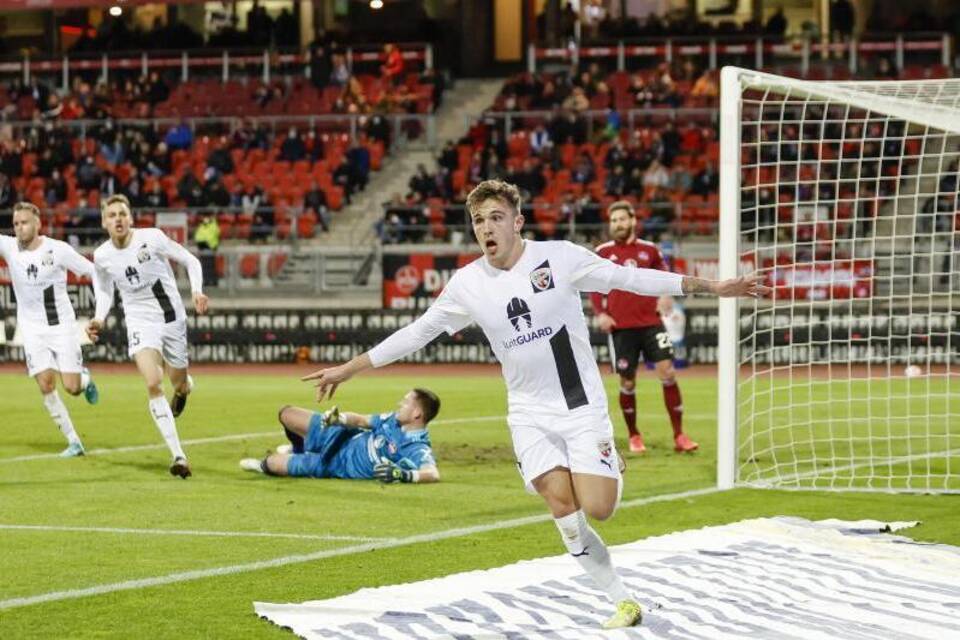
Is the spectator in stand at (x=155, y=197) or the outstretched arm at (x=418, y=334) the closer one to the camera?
the outstretched arm at (x=418, y=334)

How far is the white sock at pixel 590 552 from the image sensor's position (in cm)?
720

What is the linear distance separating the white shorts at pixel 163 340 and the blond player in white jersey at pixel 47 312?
1.74 meters

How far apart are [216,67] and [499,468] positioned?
29423 mm

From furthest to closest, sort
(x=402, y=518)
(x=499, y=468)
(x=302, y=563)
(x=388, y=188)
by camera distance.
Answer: (x=388, y=188), (x=499, y=468), (x=402, y=518), (x=302, y=563)

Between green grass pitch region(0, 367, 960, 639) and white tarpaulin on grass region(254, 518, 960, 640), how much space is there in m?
0.36

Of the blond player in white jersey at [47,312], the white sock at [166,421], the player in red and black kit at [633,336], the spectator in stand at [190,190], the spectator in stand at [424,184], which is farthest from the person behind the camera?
the spectator in stand at [190,190]

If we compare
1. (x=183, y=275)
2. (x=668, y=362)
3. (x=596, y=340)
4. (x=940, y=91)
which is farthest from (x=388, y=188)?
(x=940, y=91)

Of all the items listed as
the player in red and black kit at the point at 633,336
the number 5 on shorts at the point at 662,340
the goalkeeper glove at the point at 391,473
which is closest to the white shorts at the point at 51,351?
the goalkeeper glove at the point at 391,473

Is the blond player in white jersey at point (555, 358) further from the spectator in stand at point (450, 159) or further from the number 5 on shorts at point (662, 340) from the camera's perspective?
the spectator in stand at point (450, 159)

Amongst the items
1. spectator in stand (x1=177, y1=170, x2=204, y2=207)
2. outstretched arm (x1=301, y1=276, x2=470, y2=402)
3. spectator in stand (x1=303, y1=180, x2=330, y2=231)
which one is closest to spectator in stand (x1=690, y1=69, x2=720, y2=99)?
spectator in stand (x1=303, y1=180, x2=330, y2=231)

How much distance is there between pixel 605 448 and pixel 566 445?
180mm

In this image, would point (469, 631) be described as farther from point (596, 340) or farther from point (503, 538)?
point (596, 340)

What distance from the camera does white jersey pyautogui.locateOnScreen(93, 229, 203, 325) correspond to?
44.7ft

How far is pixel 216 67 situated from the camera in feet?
135
